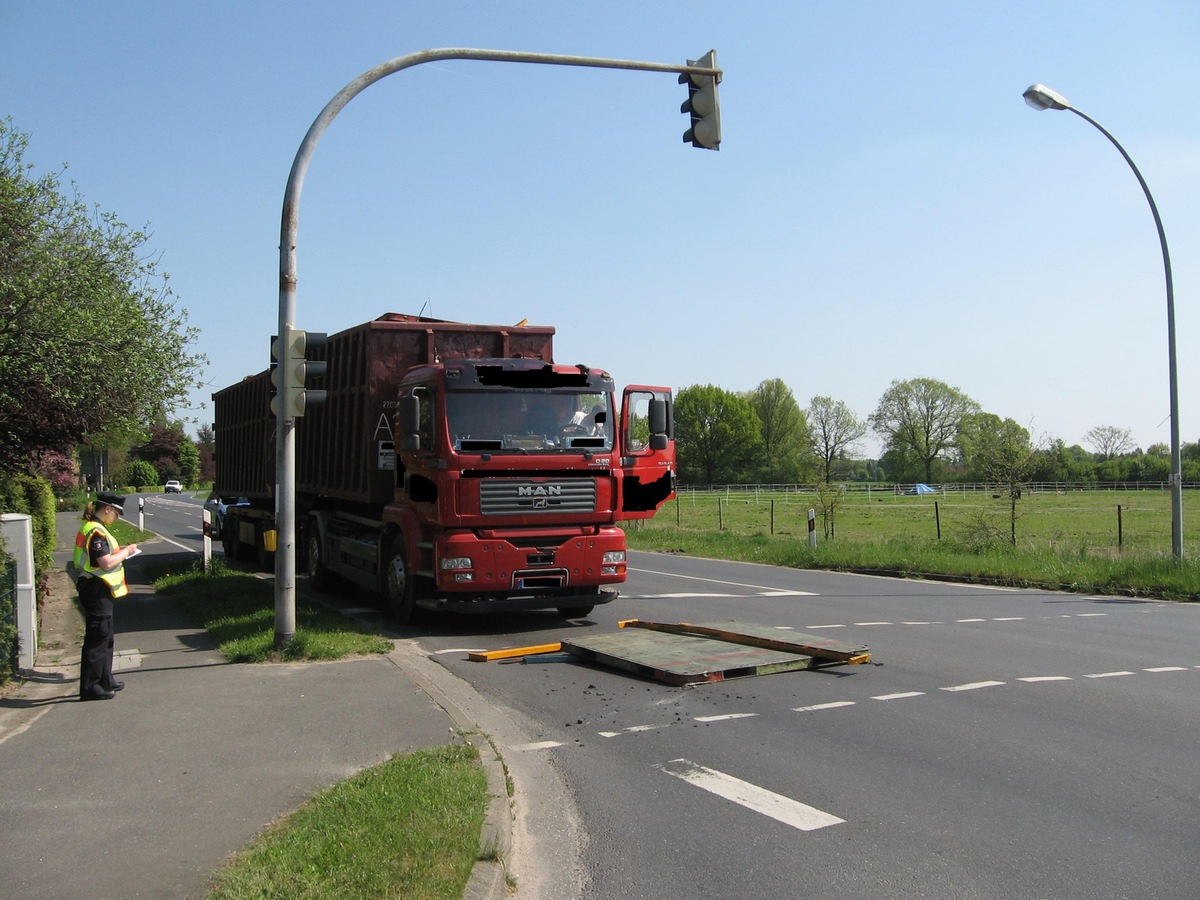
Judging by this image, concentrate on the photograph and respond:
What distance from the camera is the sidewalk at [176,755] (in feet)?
14.6

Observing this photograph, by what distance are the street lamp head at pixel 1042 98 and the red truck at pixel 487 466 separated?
27.2ft

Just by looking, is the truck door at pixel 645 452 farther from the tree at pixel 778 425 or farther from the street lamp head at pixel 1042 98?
the tree at pixel 778 425

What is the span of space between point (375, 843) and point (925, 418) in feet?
344

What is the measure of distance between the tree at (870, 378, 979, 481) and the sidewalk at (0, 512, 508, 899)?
326ft

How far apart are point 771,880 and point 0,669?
6.47m

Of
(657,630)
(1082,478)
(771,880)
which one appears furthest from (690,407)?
(771,880)

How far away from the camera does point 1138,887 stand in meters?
4.31

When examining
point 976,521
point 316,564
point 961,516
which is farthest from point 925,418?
point 316,564

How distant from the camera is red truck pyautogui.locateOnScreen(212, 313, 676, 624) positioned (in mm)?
11211

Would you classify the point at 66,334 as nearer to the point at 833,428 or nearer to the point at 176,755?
the point at 176,755

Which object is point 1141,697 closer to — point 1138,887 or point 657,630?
point 1138,887

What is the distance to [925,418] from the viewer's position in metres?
104

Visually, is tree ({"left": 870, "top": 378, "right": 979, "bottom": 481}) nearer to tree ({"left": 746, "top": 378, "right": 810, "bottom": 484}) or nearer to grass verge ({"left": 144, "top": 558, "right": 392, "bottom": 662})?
tree ({"left": 746, "top": 378, "right": 810, "bottom": 484})

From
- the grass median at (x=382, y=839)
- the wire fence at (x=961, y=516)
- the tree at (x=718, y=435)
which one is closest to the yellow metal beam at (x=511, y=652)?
the grass median at (x=382, y=839)
